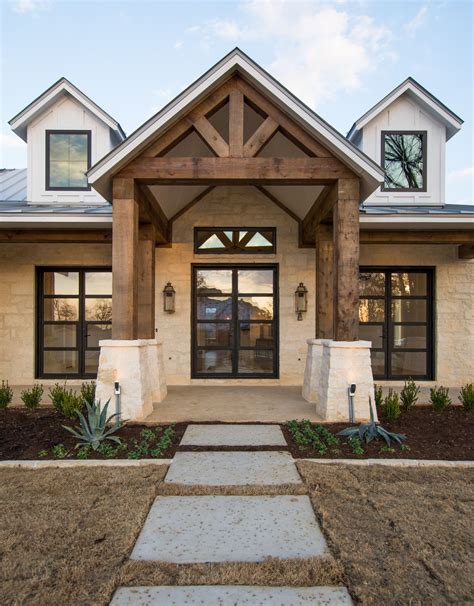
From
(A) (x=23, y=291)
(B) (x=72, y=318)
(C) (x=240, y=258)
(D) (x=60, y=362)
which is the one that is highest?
(C) (x=240, y=258)

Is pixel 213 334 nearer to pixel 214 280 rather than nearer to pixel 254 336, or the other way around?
pixel 254 336

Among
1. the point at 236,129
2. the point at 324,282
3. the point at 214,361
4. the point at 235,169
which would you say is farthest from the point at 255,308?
the point at 236,129

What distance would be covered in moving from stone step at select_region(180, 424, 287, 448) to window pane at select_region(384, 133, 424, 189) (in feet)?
20.2

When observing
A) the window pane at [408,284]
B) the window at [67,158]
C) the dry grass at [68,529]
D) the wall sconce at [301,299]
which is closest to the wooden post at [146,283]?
the window at [67,158]

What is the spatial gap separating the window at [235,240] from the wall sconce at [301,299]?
981 mm

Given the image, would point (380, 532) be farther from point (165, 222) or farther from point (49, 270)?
point (49, 270)

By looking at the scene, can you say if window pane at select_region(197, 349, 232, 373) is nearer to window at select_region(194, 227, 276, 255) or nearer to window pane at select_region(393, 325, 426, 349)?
window at select_region(194, 227, 276, 255)

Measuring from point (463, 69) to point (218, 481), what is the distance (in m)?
11.3

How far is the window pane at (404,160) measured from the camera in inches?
339

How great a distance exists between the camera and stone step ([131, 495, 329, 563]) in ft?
7.85

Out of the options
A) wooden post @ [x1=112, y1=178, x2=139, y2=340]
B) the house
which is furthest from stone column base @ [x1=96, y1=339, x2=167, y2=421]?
the house

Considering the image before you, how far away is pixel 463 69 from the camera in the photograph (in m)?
9.95

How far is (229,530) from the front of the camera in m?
2.66

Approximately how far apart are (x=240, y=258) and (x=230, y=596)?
7.03 m
